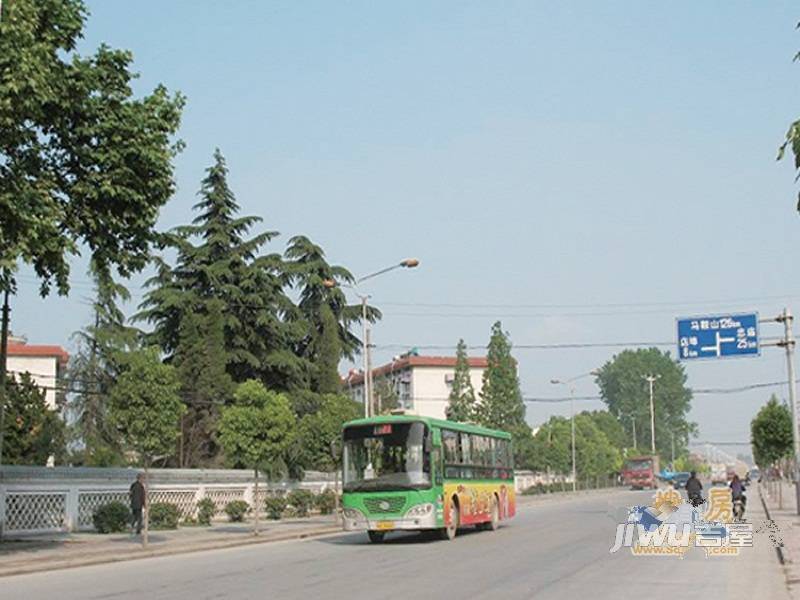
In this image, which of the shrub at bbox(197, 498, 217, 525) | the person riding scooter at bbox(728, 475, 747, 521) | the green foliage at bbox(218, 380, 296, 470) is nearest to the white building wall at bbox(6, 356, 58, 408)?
the shrub at bbox(197, 498, 217, 525)

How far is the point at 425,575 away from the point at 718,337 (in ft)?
71.7

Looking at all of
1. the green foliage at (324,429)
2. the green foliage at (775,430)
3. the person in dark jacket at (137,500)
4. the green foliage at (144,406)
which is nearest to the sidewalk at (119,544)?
the person in dark jacket at (137,500)

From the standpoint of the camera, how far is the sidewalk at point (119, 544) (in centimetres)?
2150

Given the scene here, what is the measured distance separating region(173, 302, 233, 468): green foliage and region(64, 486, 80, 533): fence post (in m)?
17.0

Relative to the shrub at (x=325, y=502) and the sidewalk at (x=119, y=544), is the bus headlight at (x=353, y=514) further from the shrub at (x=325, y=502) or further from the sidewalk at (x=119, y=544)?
the shrub at (x=325, y=502)

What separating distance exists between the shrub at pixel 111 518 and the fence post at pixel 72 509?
0.53 m

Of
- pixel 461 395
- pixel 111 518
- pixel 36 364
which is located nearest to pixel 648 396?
pixel 461 395

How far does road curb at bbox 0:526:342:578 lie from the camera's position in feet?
65.8

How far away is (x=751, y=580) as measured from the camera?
16781mm

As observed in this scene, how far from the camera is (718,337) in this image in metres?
36.3

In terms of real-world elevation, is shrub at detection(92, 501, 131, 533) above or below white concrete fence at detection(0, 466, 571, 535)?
below

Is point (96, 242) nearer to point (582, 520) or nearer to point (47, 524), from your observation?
point (47, 524)

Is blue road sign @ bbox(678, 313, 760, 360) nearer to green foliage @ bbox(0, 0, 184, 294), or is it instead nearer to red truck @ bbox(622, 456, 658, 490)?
green foliage @ bbox(0, 0, 184, 294)

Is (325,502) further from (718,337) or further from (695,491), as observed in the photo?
(718,337)
